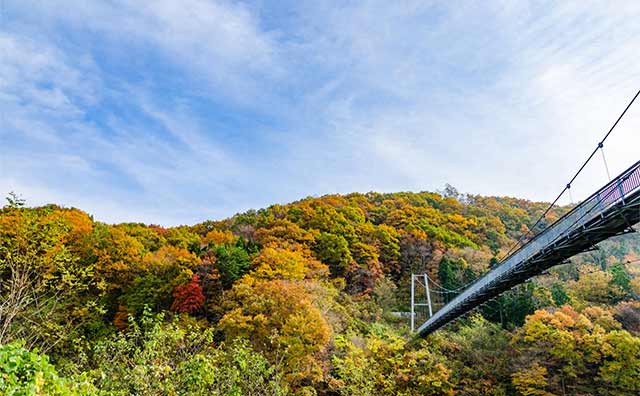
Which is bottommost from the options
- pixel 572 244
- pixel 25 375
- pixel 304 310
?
pixel 25 375

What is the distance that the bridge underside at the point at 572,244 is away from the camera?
19.7ft

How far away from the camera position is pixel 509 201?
36344 millimetres

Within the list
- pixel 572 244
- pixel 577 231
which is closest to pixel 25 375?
pixel 577 231

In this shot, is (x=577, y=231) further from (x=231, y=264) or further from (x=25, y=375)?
(x=231, y=264)

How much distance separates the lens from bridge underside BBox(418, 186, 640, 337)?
19.7ft

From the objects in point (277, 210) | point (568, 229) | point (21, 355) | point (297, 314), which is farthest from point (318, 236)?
point (21, 355)

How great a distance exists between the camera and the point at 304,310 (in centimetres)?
1310

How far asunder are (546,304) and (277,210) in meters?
17.4

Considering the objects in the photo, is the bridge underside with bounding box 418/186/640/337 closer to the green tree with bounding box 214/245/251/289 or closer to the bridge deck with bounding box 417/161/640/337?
the bridge deck with bounding box 417/161/640/337

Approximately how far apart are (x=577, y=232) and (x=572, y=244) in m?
0.51

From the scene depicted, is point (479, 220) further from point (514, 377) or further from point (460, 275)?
point (514, 377)

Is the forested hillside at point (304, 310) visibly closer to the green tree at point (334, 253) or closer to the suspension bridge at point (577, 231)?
the green tree at point (334, 253)

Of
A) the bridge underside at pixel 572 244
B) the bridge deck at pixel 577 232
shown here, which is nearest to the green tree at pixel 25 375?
the bridge deck at pixel 577 232

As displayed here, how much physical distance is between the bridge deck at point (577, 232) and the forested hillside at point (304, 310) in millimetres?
4924
